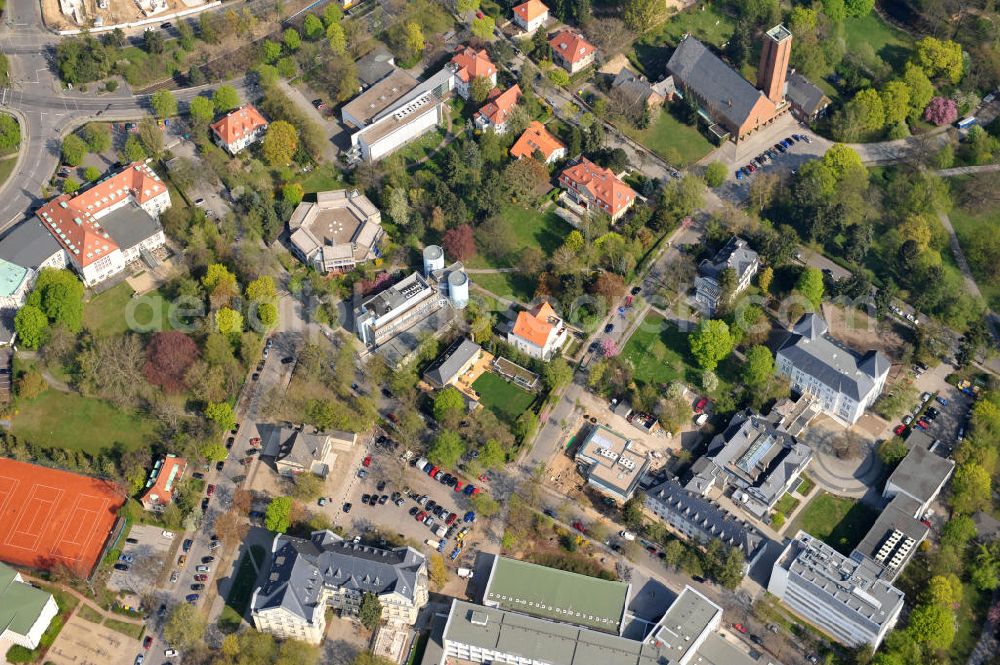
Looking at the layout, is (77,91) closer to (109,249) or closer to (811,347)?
(109,249)

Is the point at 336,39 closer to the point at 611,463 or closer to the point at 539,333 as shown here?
the point at 539,333

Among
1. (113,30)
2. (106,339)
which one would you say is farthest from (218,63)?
(106,339)

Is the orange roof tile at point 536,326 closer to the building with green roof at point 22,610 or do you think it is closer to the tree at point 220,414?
the tree at point 220,414

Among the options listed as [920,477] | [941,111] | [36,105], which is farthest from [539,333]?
[36,105]

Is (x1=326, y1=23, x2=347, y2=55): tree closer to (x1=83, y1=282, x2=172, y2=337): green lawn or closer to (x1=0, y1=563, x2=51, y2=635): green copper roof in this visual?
(x1=83, y1=282, x2=172, y2=337): green lawn

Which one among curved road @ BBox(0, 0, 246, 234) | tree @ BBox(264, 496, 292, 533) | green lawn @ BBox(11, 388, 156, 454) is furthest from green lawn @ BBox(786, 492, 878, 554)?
curved road @ BBox(0, 0, 246, 234)

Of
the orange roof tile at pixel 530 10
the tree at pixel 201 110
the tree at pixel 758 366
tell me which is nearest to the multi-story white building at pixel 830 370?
the tree at pixel 758 366
